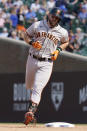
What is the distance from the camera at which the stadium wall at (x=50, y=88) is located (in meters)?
15.9

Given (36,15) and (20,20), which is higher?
(36,15)

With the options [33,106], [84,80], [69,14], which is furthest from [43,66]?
[69,14]

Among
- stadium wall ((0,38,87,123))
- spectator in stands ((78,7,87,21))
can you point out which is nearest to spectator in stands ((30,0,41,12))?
spectator in stands ((78,7,87,21))

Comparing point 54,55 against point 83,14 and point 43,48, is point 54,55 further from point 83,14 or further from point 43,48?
point 83,14

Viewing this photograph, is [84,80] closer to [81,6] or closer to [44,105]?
[44,105]

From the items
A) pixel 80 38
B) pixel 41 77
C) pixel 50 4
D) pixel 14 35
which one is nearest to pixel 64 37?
pixel 41 77

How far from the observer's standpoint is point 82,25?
17.8 metres

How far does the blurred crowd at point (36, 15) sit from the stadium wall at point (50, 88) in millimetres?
620

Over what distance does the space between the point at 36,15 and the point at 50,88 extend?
3.68 metres

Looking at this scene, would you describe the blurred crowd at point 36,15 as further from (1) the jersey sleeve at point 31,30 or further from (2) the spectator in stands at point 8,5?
(1) the jersey sleeve at point 31,30

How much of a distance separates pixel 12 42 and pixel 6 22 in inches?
92.7

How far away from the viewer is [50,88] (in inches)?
644

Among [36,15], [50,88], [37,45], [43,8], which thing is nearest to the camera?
[37,45]

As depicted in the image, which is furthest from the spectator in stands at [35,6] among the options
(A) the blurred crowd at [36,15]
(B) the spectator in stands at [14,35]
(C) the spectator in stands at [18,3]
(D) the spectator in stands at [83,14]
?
(B) the spectator in stands at [14,35]
